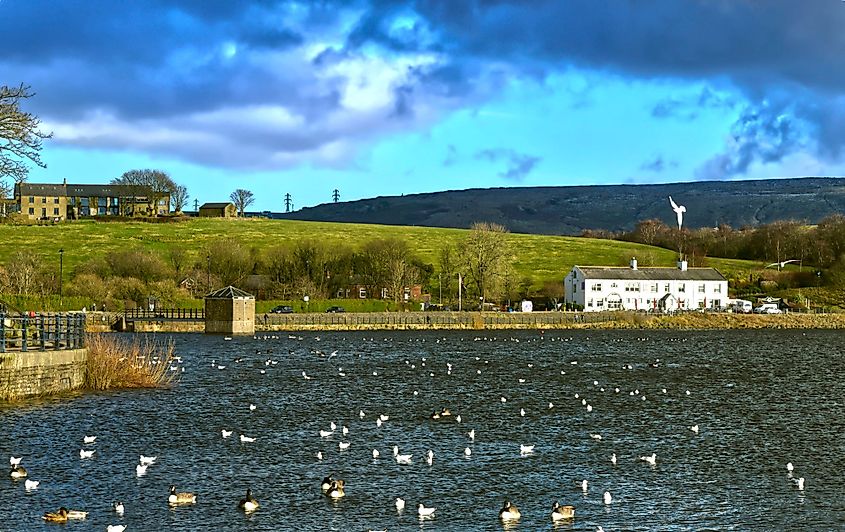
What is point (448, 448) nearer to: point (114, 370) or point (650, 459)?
point (650, 459)

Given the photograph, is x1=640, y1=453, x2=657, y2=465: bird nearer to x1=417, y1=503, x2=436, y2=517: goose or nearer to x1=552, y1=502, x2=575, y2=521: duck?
x1=552, y1=502, x2=575, y2=521: duck

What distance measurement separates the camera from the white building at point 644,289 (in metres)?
150

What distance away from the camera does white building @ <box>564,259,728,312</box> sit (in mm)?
150500

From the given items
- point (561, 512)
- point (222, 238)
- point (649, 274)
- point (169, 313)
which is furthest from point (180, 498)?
A: point (222, 238)

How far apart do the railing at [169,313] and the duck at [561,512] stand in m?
95.7

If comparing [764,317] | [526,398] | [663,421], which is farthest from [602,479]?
[764,317]

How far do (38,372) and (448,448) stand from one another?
62.1 ft

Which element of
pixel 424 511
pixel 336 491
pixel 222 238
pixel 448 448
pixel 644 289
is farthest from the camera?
pixel 222 238

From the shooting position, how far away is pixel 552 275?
171 meters

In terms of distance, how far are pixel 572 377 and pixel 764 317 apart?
83.1 meters

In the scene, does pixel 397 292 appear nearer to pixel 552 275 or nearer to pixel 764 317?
pixel 552 275

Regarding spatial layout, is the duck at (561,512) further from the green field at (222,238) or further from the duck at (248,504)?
the green field at (222,238)

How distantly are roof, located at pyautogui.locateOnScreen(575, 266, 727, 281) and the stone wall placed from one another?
110 metres

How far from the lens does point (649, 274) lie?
155375 millimetres
